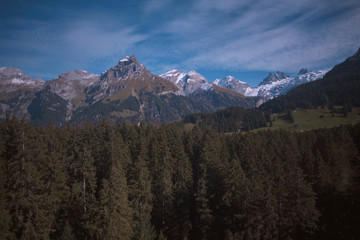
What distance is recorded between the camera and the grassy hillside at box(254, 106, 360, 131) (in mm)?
144000

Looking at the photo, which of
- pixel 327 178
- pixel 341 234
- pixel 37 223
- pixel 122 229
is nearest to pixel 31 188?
pixel 37 223

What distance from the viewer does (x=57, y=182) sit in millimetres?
35750

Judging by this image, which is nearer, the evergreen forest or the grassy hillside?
the evergreen forest

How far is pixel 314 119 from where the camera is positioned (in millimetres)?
159500

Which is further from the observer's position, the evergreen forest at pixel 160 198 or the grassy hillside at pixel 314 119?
the grassy hillside at pixel 314 119

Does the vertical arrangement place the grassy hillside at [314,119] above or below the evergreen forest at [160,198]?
above

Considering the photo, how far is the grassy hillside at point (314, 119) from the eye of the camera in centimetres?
14400

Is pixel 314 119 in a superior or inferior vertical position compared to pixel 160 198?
superior

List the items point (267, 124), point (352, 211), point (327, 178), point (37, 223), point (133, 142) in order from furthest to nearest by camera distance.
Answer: point (267, 124) → point (133, 142) → point (327, 178) → point (37, 223) → point (352, 211)

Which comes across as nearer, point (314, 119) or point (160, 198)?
point (160, 198)

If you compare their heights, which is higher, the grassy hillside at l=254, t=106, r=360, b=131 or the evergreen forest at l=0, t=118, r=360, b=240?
the grassy hillside at l=254, t=106, r=360, b=131

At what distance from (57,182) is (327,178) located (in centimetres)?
4745

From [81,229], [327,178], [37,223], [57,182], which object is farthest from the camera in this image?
[327,178]

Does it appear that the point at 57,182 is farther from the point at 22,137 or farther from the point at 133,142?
the point at 133,142
